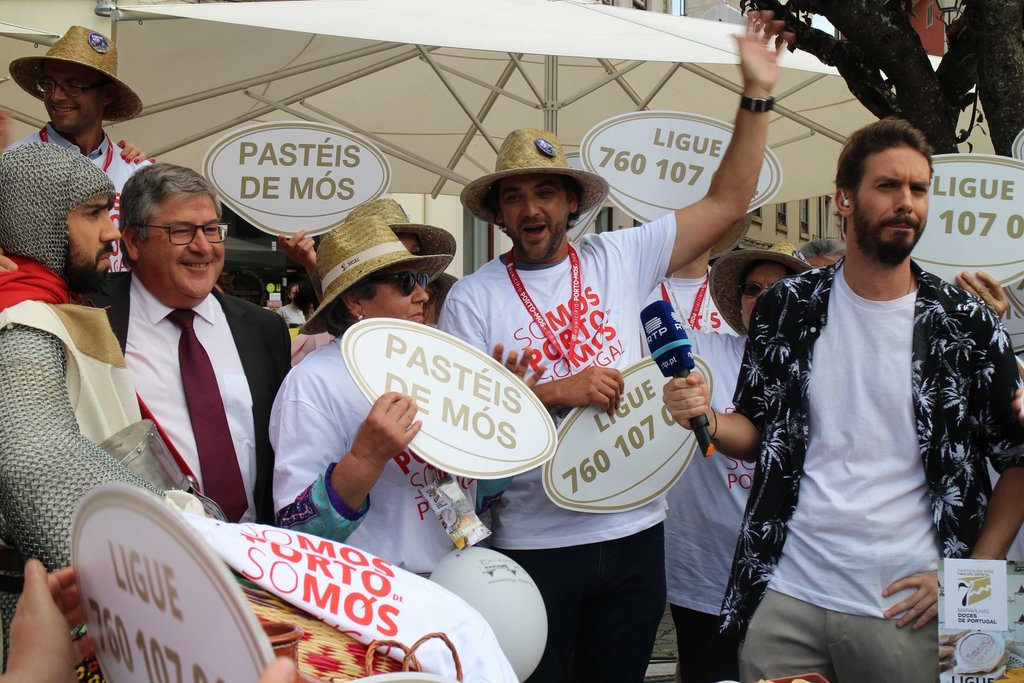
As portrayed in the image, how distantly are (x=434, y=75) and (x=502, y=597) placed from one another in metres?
5.97

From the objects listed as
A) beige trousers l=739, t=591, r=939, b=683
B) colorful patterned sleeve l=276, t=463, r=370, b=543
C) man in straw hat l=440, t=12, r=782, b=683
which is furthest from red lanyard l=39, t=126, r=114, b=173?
beige trousers l=739, t=591, r=939, b=683

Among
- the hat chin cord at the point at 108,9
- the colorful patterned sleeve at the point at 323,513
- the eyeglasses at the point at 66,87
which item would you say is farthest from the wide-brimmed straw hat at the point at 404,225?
the hat chin cord at the point at 108,9

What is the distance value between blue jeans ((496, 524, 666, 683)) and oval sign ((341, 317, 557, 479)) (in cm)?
49

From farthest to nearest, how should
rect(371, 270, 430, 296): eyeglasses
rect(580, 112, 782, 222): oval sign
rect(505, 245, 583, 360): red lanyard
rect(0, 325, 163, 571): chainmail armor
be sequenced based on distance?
1. rect(580, 112, 782, 222): oval sign
2. rect(505, 245, 583, 360): red lanyard
3. rect(371, 270, 430, 296): eyeglasses
4. rect(0, 325, 163, 571): chainmail armor

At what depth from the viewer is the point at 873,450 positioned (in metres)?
2.72

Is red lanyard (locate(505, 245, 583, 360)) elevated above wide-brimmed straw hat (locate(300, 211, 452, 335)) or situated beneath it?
situated beneath

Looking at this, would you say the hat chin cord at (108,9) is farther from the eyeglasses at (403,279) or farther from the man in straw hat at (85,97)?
the eyeglasses at (403,279)

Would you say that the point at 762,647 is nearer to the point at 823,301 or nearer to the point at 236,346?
the point at 823,301

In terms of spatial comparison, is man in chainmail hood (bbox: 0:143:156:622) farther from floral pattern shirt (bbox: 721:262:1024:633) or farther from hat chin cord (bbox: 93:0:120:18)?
hat chin cord (bbox: 93:0:120:18)

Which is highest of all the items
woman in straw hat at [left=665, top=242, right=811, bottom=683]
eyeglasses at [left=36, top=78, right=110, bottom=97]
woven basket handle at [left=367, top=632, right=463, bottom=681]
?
eyeglasses at [left=36, top=78, right=110, bottom=97]

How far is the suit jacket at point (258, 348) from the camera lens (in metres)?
2.87

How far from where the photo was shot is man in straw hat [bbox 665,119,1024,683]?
266 centimetres

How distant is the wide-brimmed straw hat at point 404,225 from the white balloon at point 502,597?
1114 millimetres

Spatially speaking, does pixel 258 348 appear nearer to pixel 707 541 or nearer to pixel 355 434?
pixel 355 434
